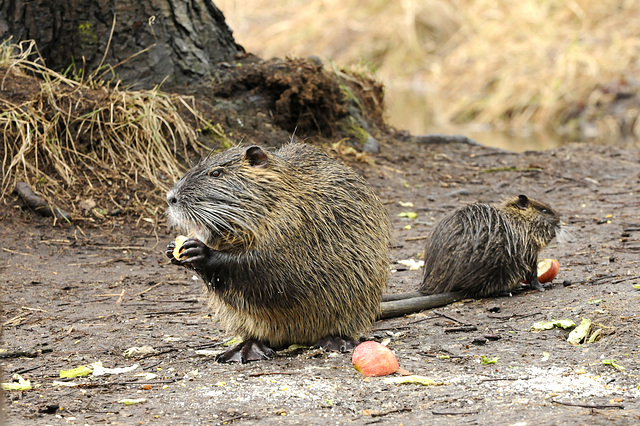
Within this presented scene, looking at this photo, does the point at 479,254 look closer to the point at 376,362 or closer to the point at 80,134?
the point at 376,362

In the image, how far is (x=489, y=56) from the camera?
1598cm

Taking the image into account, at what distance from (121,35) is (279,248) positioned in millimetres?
3404

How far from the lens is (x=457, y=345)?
11.8 ft

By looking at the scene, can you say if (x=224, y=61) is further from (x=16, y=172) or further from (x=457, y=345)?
(x=457, y=345)

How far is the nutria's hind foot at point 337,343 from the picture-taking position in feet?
11.9

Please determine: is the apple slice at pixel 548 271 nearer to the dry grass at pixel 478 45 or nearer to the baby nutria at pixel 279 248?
the baby nutria at pixel 279 248

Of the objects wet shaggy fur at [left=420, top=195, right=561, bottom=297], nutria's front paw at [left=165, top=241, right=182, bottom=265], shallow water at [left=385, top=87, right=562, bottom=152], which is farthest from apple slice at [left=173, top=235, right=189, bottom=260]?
shallow water at [left=385, top=87, right=562, bottom=152]

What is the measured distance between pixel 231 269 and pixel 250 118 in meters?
3.32

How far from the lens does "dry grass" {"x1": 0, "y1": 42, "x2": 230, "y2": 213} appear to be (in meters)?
5.57

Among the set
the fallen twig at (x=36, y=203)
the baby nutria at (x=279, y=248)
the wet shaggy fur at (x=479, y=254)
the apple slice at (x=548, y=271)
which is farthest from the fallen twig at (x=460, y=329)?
the fallen twig at (x=36, y=203)

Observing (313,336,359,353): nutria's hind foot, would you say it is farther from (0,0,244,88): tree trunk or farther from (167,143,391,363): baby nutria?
(0,0,244,88): tree trunk

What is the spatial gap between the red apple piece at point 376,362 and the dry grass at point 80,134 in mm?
2963

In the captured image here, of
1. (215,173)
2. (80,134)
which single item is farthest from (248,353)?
(80,134)

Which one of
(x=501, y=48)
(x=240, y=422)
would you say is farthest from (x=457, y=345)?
(x=501, y=48)
